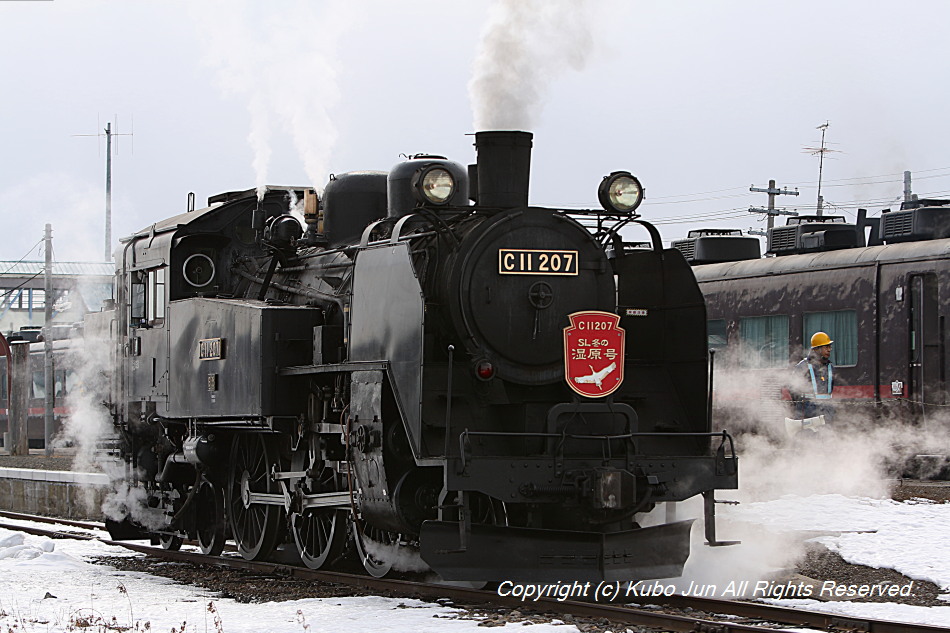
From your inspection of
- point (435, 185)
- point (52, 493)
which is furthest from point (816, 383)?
point (52, 493)

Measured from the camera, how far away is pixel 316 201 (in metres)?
11.7

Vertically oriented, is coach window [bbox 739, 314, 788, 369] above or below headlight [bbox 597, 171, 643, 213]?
below

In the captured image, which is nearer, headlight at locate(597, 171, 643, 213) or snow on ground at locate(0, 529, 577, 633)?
snow on ground at locate(0, 529, 577, 633)

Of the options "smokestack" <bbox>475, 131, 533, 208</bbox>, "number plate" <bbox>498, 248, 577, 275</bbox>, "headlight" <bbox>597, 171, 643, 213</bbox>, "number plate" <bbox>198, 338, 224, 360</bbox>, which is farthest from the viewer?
"number plate" <bbox>198, 338, 224, 360</bbox>

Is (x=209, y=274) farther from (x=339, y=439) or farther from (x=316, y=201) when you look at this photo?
(x=339, y=439)

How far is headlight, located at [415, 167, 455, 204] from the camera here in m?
8.94

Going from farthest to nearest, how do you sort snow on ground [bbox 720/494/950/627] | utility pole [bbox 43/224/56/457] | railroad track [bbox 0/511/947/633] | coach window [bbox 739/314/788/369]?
utility pole [bbox 43/224/56/457], coach window [bbox 739/314/788/369], snow on ground [bbox 720/494/950/627], railroad track [bbox 0/511/947/633]

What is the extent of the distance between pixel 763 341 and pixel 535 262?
31.2 feet

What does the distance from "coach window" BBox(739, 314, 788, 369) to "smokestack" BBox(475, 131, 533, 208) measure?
911cm

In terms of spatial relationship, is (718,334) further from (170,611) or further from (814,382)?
(170,611)

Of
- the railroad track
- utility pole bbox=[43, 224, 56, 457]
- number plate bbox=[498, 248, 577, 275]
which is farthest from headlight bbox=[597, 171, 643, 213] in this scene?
utility pole bbox=[43, 224, 56, 457]

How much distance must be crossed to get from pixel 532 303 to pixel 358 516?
6.76 feet

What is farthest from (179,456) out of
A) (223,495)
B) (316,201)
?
(316,201)

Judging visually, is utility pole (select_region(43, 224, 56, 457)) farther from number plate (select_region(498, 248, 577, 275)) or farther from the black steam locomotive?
number plate (select_region(498, 248, 577, 275))
